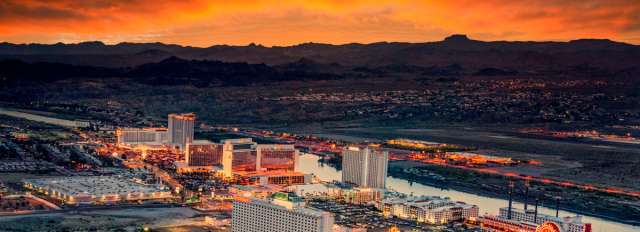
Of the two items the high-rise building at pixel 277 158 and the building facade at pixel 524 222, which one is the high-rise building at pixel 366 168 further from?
the building facade at pixel 524 222

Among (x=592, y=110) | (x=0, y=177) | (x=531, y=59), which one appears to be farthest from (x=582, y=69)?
(x=0, y=177)

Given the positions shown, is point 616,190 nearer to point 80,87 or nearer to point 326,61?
point 80,87

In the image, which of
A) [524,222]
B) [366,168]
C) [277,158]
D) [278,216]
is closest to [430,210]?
[524,222]

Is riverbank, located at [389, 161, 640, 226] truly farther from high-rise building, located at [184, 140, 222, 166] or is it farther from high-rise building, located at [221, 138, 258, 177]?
high-rise building, located at [184, 140, 222, 166]

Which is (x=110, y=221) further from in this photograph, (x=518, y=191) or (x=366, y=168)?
(x=518, y=191)

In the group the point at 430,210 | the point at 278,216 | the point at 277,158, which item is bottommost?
the point at 430,210

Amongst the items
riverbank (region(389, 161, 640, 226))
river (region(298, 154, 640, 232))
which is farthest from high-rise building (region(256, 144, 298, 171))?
riverbank (region(389, 161, 640, 226))

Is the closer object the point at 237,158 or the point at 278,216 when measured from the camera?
the point at 278,216
